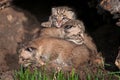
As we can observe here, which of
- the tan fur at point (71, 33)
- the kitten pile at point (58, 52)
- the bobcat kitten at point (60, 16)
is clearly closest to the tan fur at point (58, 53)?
the kitten pile at point (58, 52)

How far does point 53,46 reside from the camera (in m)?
6.36

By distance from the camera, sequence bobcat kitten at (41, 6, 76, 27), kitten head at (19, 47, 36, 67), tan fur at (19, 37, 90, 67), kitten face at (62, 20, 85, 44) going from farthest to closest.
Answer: bobcat kitten at (41, 6, 76, 27)
kitten face at (62, 20, 85, 44)
tan fur at (19, 37, 90, 67)
kitten head at (19, 47, 36, 67)

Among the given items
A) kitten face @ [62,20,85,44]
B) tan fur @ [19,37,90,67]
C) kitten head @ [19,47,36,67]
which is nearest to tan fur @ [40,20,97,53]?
kitten face @ [62,20,85,44]

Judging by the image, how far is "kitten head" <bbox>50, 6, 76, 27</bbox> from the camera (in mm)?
7812

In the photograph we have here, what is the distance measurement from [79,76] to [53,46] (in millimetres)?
775

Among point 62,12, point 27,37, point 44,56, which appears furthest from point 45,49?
point 27,37

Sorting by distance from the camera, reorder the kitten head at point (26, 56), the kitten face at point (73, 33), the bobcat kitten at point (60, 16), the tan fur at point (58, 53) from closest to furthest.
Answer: the kitten head at point (26, 56), the tan fur at point (58, 53), the kitten face at point (73, 33), the bobcat kitten at point (60, 16)

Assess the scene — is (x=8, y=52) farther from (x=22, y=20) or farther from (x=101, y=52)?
(x=101, y=52)

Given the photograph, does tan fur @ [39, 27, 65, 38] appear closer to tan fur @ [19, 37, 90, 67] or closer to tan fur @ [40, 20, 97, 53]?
tan fur @ [40, 20, 97, 53]

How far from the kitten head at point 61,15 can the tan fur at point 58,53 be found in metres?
1.35

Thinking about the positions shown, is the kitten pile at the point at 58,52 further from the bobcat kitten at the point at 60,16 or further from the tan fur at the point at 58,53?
the bobcat kitten at the point at 60,16

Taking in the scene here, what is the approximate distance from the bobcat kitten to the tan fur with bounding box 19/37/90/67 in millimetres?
1327

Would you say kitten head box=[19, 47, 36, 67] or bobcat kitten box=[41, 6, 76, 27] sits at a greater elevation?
bobcat kitten box=[41, 6, 76, 27]

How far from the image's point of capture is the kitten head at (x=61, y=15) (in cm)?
781
